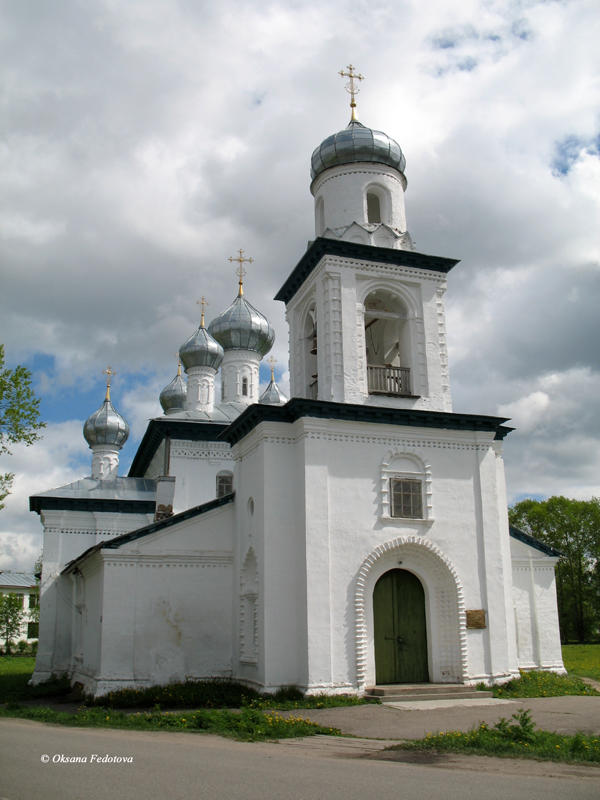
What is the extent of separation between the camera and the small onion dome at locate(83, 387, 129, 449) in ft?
98.5

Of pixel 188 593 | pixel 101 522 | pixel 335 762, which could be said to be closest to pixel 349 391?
pixel 188 593

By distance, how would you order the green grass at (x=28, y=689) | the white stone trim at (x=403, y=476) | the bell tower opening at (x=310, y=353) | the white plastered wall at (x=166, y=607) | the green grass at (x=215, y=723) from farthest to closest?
the bell tower opening at (x=310, y=353) → the green grass at (x=28, y=689) → the white plastered wall at (x=166, y=607) → the white stone trim at (x=403, y=476) → the green grass at (x=215, y=723)

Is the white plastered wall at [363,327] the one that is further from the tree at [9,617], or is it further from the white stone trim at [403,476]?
the tree at [9,617]

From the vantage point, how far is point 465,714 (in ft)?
34.1

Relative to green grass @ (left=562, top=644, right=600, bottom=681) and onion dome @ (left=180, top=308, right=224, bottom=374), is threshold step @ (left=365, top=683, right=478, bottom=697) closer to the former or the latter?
green grass @ (left=562, top=644, right=600, bottom=681)

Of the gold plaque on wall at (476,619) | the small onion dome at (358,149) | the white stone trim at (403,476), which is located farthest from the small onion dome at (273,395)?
the gold plaque on wall at (476,619)

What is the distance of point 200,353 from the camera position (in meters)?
25.3

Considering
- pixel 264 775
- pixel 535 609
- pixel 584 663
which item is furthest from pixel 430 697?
pixel 584 663

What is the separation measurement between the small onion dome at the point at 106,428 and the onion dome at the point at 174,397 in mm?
3230

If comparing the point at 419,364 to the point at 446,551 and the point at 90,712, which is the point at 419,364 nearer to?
the point at 446,551

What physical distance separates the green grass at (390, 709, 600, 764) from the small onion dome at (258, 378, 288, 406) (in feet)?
62.4

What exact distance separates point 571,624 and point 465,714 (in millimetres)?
38007

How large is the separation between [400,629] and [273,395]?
14371 millimetres

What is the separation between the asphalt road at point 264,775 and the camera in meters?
5.46
